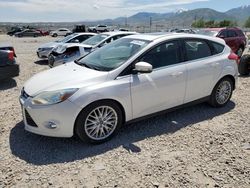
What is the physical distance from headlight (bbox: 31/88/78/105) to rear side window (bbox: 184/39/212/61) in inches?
87.4

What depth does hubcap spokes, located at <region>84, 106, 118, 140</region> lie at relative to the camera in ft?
12.0

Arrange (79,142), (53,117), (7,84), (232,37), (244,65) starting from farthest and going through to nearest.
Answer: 1. (232,37)
2. (244,65)
3. (7,84)
4. (79,142)
5. (53,117)

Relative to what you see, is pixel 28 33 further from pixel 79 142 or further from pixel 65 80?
pixel 79 142

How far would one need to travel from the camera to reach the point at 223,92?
5164 millimetres

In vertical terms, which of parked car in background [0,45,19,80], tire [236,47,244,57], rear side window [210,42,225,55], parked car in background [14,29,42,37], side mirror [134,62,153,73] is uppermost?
rear side window [210,42,225,55]

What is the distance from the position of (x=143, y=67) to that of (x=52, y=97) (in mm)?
1352

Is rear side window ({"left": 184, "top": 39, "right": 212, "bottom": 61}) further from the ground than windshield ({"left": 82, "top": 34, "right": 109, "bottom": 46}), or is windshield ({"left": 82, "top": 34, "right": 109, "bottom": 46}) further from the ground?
rear side window ({"left": 184, "top": 39, "right": 212, "bottom": 61})

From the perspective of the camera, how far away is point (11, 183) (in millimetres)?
2969

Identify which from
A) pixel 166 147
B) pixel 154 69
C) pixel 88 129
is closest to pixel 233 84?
pixel 154 69

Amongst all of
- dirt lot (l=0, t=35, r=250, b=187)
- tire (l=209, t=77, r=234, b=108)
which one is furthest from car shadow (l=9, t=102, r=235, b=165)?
tire (l=209, t=77, r=234, b=108)

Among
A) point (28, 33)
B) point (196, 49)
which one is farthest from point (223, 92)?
point (28, 33)

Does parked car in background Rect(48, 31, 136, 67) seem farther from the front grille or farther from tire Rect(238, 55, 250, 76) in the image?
the front grille

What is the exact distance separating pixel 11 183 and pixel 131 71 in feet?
7.12

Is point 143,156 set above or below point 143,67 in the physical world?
below
